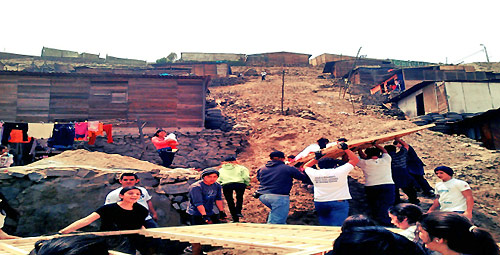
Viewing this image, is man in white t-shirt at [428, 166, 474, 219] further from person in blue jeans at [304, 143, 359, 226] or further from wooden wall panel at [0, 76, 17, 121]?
wooden wall panel at [0, 76, 17, 121]

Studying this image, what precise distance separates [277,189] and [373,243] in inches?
170

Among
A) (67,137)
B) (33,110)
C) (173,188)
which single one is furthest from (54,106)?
(173,188)

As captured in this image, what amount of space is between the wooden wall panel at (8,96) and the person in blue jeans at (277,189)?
1666 centimetres

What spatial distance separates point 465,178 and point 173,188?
8.22 m

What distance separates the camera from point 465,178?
9.06m

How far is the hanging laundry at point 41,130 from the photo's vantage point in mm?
13383

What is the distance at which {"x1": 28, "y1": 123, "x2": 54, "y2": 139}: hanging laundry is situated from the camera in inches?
527

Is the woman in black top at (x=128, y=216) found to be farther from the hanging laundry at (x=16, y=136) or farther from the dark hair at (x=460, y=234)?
the hanging laundry at (x=16, y=136)

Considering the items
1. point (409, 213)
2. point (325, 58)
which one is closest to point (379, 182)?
point (409, 213)

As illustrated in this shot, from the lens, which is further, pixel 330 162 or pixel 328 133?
pixel 328 133

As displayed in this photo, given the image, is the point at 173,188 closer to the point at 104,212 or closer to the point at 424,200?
the point at 104,212

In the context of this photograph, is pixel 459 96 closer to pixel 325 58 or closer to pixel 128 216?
pixel 128 216

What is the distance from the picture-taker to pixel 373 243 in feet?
5.27

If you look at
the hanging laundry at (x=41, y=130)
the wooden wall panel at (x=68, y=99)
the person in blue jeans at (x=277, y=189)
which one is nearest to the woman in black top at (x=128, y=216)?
the person in blue jeans at (x=277, y=189)
